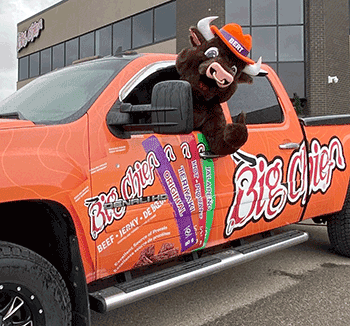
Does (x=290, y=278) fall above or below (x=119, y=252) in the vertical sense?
below

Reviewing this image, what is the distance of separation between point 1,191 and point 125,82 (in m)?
1.11

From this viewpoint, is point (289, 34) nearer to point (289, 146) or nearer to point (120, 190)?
point (289, 146)

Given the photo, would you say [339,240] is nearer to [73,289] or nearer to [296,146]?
[296,146]

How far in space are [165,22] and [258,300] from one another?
17446 millimetres

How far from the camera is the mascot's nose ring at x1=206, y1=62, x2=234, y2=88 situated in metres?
2.87

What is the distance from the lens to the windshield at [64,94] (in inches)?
103

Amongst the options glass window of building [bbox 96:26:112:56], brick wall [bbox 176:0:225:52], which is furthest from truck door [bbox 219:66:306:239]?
glass window of building [bbox 96:26:112:56]

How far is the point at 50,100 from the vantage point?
284 centimetres

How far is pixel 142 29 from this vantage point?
2061 centimetres

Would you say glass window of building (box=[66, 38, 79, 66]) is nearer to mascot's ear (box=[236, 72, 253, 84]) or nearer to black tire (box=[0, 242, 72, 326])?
mascot's ear (box=[236, 72, 253, 84])

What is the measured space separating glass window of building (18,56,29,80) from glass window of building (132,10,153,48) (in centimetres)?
1153

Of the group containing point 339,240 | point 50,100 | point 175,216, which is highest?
point 50,100

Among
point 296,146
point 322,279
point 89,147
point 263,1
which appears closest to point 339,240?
point 322,279

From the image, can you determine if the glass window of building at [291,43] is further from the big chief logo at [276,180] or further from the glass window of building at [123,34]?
the big chief logo at [276,180]
